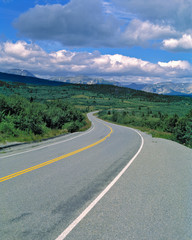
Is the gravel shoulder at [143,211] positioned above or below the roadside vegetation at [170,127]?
above

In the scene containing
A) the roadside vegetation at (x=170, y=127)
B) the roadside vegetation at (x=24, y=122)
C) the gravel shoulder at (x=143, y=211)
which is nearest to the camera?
the gravel shoulder at (x=143, y=211)

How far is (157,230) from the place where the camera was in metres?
3.84

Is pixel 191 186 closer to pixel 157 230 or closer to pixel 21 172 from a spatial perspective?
pixel 157 230

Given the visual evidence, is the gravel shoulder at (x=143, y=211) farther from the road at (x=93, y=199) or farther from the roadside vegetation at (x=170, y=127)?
the roadside vegetation at (x=170, y=127)

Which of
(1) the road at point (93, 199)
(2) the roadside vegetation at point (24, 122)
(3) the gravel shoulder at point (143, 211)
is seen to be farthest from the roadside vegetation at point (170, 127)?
(3) the gravel shoulder at point (143, 211)

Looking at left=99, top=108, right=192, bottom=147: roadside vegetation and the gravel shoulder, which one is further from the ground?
the gravel shoulder

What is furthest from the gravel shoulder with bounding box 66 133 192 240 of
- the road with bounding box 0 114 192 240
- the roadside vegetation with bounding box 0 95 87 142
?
the roadside vegetation with bounding box 0 95 87 142

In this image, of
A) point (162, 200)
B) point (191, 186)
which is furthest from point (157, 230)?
point (191, 186)

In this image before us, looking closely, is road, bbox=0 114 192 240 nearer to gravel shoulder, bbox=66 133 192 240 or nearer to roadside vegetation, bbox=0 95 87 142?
gravel shoulder, bbox=66 133 192 240

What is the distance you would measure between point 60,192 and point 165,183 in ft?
10.5

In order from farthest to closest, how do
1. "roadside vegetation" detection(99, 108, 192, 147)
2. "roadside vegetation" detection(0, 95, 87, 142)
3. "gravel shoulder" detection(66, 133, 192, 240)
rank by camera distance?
1. "roadside vegetation" detection(99, 108, 192, 147)
2. "roadside vegetation" detection(0, 95, 87, 142)
3. "gravel shoulder" detection(66, 133, 192, 240)

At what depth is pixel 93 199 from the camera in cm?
521

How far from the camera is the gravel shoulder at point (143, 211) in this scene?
372cm

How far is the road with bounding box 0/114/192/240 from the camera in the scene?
3781mm
